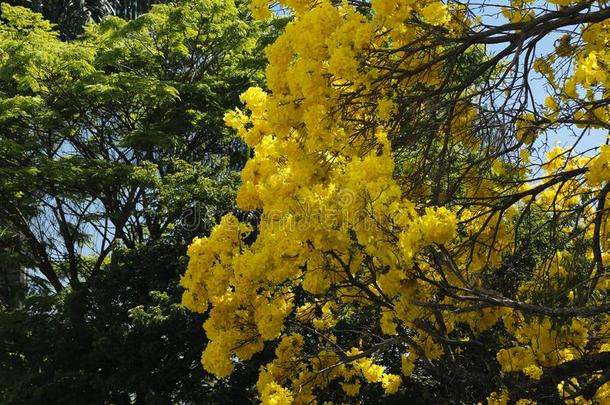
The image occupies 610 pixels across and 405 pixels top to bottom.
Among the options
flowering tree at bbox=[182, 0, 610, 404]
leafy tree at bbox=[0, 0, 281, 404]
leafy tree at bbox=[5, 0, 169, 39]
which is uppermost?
leafy tree at bbox=[5, 0, 169, 39]

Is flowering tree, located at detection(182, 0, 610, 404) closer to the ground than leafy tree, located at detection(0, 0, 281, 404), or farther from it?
closer to the ground

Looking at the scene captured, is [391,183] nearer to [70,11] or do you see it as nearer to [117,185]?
[117,185]

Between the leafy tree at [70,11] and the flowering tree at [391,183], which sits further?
the leafy tree at [70,11]

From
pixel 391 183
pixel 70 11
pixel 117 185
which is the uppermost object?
pixel 70 11

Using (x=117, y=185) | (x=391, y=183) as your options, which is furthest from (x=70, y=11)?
(x=391, y=183)

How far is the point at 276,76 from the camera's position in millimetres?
4504

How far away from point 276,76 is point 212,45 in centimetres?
1110

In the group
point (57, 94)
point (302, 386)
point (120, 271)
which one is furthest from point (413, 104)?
point (57, 94)

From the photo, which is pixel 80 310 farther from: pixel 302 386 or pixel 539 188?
pixel 539 188

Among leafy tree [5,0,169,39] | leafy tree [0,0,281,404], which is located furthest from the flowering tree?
leafy tree [5,0,169,39]

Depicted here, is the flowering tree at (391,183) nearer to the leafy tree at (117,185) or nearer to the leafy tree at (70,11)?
the leafy tree at (117,185)

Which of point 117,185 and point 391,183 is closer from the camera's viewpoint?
point 391,183

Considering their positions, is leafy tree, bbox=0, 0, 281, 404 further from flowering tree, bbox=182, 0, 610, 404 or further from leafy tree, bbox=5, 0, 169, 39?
flowering tree, bbox=182, 0, 610, 404

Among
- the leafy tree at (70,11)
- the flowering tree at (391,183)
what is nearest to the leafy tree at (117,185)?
the leafy tree at (70,11)
